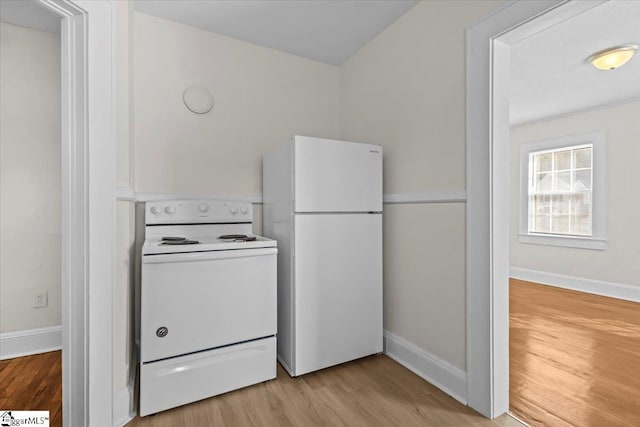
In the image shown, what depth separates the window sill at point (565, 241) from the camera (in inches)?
151

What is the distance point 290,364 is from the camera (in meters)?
1.91

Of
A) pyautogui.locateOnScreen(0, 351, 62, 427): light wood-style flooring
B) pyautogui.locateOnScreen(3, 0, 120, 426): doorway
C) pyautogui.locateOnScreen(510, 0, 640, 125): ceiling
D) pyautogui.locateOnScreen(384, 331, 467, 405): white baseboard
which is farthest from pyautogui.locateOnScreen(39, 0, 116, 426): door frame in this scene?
pyautogui.locateOnScreen(510, 0, 640, 125): ceiling

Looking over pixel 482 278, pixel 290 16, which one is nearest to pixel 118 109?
pixel 290 16

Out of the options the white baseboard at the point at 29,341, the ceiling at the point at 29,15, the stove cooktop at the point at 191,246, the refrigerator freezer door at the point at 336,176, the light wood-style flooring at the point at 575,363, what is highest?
the ceiling at the point at 29,15

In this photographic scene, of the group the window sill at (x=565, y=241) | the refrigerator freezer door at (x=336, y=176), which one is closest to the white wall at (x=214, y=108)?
the refrigerator freezer door at (x=336, y=176)

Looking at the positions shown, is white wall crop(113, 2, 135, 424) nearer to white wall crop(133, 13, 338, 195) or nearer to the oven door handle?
the oven door handle


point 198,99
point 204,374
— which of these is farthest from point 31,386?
point 198,99

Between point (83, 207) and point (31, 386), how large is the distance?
3.27 ft

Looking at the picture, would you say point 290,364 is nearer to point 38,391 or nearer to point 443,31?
point 38,391

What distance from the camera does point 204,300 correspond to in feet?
5.53

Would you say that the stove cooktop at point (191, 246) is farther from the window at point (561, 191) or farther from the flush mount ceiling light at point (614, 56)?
the window at point (561, 191)

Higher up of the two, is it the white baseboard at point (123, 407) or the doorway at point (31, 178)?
the doorway at point (31, 178)

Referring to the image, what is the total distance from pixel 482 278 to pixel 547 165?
3.82m

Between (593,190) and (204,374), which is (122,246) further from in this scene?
(593,190)
